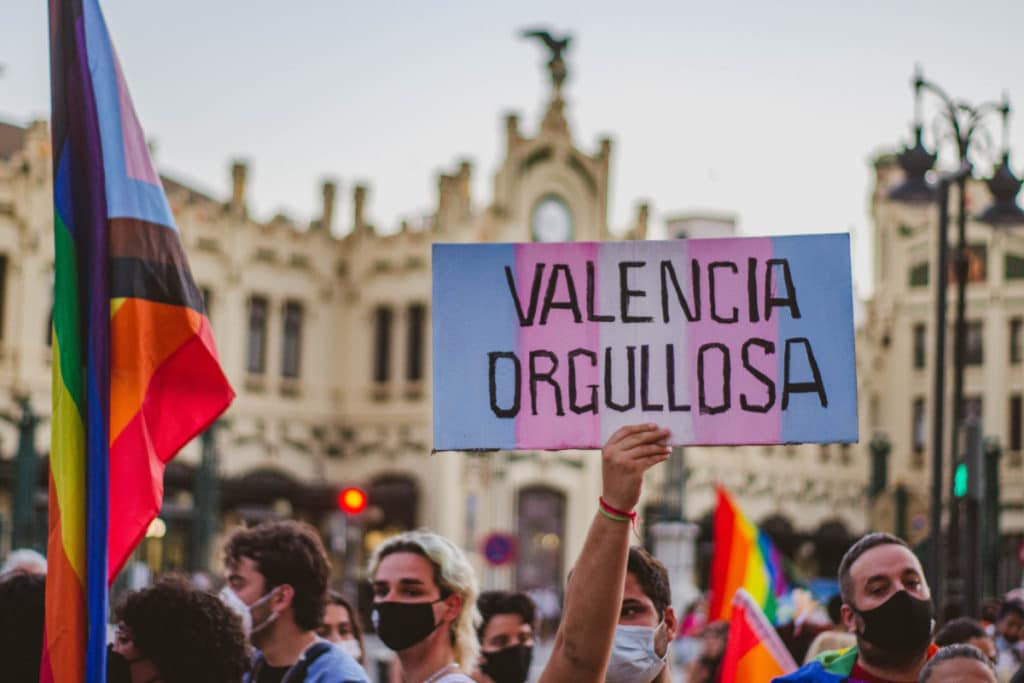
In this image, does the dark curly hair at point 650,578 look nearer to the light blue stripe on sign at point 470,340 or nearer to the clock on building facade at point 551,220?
the light blue stripe on sign at point 470,340

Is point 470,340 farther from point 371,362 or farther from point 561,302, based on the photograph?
point 371,362

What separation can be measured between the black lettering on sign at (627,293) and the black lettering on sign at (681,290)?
45mm

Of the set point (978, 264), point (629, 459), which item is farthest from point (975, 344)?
point (629, 459)

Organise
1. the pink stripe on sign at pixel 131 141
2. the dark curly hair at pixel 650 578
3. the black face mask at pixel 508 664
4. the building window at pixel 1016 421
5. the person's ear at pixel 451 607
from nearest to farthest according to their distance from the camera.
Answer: the pink stripe on sign at pixel 131 141
the dark curly hair at pixel 650 578
the person's ear at pixel 451 607
the black face mask at pixel 508 664
the building window at pixel 1016 421

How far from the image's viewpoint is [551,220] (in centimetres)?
3919

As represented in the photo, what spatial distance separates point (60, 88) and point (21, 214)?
90.4 feet

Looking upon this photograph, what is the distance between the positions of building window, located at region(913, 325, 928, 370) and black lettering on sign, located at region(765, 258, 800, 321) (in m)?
46.8

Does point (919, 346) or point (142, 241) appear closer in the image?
point (142, 241)

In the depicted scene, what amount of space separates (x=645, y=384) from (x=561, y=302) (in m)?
0.30

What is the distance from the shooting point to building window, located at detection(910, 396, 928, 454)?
4959cm

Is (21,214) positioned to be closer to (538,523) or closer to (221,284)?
→ (221,284)

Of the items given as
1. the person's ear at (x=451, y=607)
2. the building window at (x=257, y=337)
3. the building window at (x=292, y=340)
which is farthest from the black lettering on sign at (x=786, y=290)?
the building window at (x=292, y=340)

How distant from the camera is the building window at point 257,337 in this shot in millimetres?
36125

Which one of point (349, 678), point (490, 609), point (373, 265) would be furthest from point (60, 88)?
point (373, 265)
